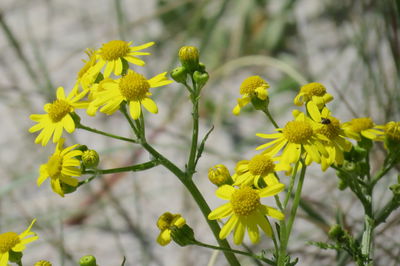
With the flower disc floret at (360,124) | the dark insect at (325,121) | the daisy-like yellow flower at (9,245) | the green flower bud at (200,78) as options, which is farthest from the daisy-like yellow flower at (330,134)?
the daisy-like yellow flower at (9,245)

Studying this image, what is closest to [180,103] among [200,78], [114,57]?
[114,57]

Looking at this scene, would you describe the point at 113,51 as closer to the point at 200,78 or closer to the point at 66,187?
the point at 200,78

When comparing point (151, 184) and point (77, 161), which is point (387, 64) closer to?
point (151, 184)

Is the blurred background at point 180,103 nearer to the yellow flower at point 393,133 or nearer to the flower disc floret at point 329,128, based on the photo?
the yellow flower at point 393,133

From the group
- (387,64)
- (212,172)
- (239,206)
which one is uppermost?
(387,64)

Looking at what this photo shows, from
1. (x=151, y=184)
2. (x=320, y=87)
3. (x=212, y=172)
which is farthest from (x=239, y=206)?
(x=151, y=184)

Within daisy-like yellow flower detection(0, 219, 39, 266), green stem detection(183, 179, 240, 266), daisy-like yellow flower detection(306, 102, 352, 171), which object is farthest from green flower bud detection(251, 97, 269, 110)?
daisy-like yellow flower detection(0, 219, 39, 266)

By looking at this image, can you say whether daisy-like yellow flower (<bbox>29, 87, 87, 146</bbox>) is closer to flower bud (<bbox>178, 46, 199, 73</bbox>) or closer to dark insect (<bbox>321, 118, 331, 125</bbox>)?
flower bud (<bbox>178, 46, 199, 73</bbox>)

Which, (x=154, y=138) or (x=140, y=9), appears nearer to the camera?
(x=154, y=138)
